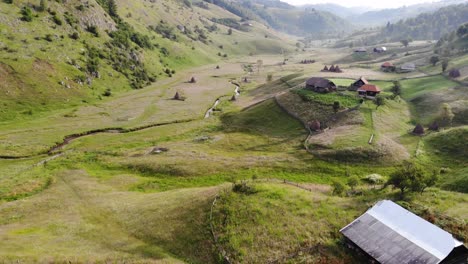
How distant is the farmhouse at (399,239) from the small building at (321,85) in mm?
72011

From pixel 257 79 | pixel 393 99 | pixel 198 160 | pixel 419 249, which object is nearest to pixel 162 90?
pixel 257 79

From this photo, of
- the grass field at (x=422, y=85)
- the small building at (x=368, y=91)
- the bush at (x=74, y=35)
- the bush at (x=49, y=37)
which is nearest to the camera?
the small building at (x=368, y=91)

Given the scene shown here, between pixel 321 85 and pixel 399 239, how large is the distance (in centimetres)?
7950

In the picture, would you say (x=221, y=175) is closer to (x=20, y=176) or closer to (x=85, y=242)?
(x=85, y=242)

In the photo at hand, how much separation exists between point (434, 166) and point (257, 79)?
431 feet

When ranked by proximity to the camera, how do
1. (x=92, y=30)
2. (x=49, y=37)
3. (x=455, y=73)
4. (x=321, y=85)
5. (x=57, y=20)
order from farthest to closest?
(x=92, y=30), (x=57, y=20), (x=49, y=37), (x=455, y=73), (x=321, y=85)

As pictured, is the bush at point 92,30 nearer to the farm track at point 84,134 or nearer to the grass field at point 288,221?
the farm track at point 84,134

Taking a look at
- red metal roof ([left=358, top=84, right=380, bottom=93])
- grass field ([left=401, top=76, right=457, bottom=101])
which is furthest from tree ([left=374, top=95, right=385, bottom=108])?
grass field ([left=401, top=76, right=457, bottom=101])

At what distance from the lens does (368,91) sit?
332 feet

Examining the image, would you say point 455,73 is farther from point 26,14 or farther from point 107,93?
point 26,14

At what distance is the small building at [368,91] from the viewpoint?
10031 cm

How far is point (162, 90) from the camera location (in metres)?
154

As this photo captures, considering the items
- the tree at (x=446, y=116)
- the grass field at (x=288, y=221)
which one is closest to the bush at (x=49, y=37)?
the grass field at (x=288, y=221)

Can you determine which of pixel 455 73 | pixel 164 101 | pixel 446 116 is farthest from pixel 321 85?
pixel 164 101
